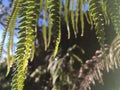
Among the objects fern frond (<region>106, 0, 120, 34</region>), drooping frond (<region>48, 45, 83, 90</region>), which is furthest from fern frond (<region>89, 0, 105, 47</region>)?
drooping frond (<region>48, 45, 83, 90</region>)

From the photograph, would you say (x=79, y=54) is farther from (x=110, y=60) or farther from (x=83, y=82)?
(x=110, y=60)

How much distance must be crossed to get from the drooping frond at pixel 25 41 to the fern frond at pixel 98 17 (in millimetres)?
54

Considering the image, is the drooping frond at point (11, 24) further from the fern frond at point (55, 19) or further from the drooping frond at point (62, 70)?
the drooping frond at point (62, 70)

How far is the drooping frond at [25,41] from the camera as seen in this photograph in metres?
0.33

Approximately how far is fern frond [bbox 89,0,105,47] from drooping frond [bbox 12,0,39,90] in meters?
0.05

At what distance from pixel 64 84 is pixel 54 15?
2.22m

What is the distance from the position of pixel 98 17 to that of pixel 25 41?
70mm

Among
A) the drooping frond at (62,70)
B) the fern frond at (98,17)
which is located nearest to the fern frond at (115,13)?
the fern frond at (98,17)

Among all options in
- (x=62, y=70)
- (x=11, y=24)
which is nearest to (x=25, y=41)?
(x=11, y=24)

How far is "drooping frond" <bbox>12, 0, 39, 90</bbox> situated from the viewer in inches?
12.9

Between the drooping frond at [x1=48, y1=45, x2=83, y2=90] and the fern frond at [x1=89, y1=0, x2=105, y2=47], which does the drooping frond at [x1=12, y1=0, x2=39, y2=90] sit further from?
the drooping frond at [x1=48, y1=45, x2=83, y2=90]

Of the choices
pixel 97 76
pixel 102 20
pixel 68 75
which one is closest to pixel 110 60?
pixel 97 76

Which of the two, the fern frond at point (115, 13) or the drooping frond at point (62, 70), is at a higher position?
the fern frond at point (115, 13)

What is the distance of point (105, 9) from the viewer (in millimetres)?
346
